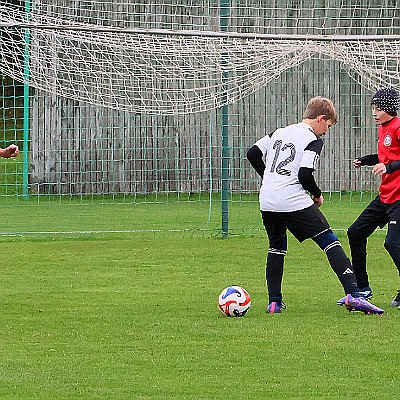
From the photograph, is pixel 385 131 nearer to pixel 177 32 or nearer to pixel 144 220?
pixel 177 32

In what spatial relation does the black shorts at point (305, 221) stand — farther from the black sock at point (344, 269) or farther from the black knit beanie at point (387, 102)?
the black knit beanie at point (387, 102)

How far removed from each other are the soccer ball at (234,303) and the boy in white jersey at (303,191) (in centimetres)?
32

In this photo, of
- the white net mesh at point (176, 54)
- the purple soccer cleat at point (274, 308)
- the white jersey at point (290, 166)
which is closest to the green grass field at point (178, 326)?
the purple soccer cleat at point (274, 308)

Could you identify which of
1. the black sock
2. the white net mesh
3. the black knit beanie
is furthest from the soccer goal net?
the black sock

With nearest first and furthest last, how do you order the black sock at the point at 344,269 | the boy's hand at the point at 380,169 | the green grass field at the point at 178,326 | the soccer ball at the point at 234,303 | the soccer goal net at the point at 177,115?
1. the green grass field at the point at 178,326
2. the soccer ball at the point at 234,303
3. the black sock at the point at 344,269
4. the boy's hand at the point at 380,169
5. the soccer goal net at the point at 177,115

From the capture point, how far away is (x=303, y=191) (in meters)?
8.77

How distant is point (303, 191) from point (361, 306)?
963 mm

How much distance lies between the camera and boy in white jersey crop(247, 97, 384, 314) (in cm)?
867

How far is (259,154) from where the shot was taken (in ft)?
29.4

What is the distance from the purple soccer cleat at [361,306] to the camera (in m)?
8.67

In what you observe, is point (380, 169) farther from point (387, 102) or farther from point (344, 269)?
point (344, 269)

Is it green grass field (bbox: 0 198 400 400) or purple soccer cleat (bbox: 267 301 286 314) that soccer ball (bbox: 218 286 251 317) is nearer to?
green grass field (bbox: 0 198 400 400)

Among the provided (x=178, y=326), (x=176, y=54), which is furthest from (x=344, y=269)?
(x=176, y=54)

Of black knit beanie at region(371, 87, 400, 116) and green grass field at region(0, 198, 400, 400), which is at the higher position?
black knit beanie at region(371, 87, 400, 116)
